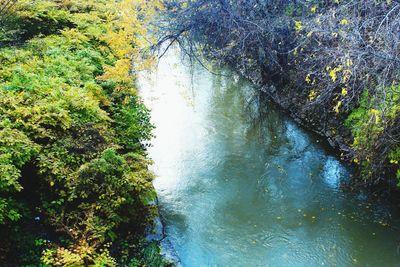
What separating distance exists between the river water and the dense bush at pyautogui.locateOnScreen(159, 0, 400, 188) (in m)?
0.84

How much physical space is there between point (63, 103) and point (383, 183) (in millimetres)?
6357

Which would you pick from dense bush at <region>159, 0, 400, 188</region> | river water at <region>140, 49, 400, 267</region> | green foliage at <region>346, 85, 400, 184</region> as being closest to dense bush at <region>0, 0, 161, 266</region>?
river water at <region>140, 49, 400, 267</region>

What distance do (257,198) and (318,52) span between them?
3.45 m

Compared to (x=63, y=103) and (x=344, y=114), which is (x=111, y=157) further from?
(x=344, y=114)

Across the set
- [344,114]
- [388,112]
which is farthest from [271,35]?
[388,112]

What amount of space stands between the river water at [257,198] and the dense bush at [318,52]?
837 millimetres

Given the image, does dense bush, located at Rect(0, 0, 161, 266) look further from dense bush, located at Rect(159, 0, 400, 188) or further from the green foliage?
the green foliage

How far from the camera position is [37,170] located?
4.49 m

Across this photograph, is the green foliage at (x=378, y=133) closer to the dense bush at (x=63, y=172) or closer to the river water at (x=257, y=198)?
the river water at (x=257, y=198)

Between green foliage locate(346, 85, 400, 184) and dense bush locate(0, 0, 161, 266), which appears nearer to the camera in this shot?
dense bush locate(0, 0, 161, 266)

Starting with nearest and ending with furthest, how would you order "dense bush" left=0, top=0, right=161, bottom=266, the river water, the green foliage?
"dense bush" left=0, top=0, right=161, bottom=266 < the green foliage < the river water

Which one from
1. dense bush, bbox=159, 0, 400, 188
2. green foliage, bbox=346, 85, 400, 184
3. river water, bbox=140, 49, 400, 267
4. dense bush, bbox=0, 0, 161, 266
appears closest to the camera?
dense bush, bbox=0, 0, 161, 266

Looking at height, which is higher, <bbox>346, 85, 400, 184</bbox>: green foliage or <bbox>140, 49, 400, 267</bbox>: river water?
<bbox>346, 85, 400, 184</bbox>: green foliage

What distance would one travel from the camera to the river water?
626cm
